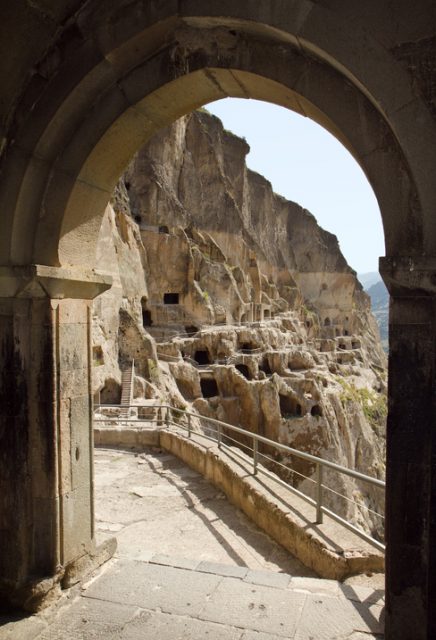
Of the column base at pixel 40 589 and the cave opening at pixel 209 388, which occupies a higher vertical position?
the column base at pixel 40 589

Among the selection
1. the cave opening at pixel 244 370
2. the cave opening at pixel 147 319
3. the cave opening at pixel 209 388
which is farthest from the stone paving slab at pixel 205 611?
the cave opening at pixel 147 319

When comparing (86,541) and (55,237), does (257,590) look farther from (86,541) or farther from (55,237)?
(55,237)

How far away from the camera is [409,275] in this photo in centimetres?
253

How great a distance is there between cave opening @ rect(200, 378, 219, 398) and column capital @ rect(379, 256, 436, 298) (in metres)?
25.3

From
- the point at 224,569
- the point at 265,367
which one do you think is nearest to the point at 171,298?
the point at 265,367

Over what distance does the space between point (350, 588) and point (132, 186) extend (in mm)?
31848

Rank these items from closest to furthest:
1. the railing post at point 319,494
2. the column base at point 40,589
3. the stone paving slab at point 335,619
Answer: the stone paving slab at point 335,619
the column base at point 40,589
the railing post at point 319,494

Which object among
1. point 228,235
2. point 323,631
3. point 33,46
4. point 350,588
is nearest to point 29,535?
point 323,631

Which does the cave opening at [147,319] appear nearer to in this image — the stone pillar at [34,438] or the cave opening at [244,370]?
the cave opening at [244,370]

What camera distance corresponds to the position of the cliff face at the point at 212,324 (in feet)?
79.3

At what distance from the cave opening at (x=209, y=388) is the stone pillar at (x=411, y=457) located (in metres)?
25.1

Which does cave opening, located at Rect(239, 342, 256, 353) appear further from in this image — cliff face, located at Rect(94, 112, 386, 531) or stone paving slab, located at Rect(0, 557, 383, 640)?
stone paving slab, located at Rect(0, 557, 383, 640)

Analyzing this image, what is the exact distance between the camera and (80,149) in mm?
3436

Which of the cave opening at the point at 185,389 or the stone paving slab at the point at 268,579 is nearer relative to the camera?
the stone paving slab at the point at 268,579
